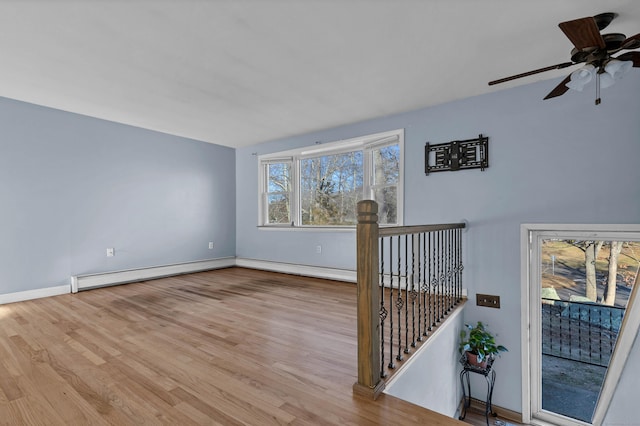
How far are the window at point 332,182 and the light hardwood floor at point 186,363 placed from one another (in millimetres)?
1479

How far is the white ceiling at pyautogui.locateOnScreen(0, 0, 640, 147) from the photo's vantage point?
1.91 meters

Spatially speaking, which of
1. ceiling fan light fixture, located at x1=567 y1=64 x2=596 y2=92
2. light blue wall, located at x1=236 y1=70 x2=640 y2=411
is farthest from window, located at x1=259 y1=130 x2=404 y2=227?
ceiling fan light fixture, located at x1=567 y1=64 x2=596 y2=92

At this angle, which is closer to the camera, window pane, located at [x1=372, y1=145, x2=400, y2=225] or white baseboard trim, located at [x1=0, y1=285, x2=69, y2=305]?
white baseboard trim, located at [x1=0, y1=285, x2=69, y2=305]

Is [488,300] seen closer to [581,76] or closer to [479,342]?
[479,342]

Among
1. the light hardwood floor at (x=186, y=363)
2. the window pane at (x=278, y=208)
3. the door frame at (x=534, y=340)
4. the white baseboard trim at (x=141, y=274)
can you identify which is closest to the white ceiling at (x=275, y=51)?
the door frame at (x=534, y=340)

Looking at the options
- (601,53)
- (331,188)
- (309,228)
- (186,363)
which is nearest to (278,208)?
(309,228)

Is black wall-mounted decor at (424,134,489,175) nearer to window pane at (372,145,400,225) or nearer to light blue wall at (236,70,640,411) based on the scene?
light blue wall at (236,70,640,411)

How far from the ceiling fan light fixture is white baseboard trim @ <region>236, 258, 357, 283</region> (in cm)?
305

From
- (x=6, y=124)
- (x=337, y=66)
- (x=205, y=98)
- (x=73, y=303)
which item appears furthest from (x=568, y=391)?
(x=6, y=124)

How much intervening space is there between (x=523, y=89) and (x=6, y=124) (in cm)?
560

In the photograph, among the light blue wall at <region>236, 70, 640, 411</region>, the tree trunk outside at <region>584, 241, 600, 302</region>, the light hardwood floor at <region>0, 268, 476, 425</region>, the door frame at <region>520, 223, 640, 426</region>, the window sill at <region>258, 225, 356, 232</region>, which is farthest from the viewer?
the window sill at <region>258, 225, 356, 232</region>

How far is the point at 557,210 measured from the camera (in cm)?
284

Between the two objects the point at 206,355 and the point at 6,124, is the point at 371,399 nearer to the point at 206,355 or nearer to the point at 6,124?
the point at 206,355

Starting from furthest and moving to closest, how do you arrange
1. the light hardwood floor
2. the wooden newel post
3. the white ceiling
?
the white ceiling, the wooden newel post, the light hardwood floor
